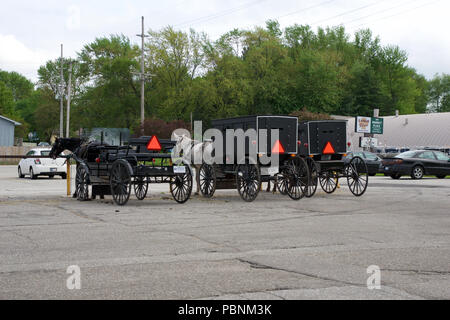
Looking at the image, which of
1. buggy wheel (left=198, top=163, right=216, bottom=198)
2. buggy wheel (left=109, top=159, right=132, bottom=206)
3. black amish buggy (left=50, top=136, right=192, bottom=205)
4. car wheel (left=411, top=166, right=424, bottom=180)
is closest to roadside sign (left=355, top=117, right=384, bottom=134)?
car wheel (left=411, top=166, right=424, bottom=180)

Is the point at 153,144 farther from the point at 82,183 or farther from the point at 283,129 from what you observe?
the point at 283,129

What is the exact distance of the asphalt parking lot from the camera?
5961mm

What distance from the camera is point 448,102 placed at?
117 metres

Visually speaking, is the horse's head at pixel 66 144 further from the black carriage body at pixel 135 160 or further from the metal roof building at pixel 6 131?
the metal roof building at pixel 6 131

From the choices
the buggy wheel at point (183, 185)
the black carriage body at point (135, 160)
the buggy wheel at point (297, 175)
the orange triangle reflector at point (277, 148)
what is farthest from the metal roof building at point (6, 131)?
the buggy wheel at point (297, 175)

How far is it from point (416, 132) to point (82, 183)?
60.3 m

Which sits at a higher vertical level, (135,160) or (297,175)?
(135,160)

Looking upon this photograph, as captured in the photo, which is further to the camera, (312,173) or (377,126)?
(377,126)

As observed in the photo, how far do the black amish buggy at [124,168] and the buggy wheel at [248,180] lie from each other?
1578 millimetres

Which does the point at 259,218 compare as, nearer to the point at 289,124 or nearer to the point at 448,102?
the point at 289,124

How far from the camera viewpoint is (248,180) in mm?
17250

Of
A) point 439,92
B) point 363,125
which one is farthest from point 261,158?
point 439,92

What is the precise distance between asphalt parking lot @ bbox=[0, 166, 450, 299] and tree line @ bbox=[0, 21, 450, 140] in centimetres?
5660

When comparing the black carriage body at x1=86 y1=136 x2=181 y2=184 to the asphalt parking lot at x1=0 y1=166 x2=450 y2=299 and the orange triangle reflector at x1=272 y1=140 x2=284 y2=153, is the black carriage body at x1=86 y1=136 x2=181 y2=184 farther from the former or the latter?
the orange triangle reflector at x1=272 y1=140 x2=284 y2=153
